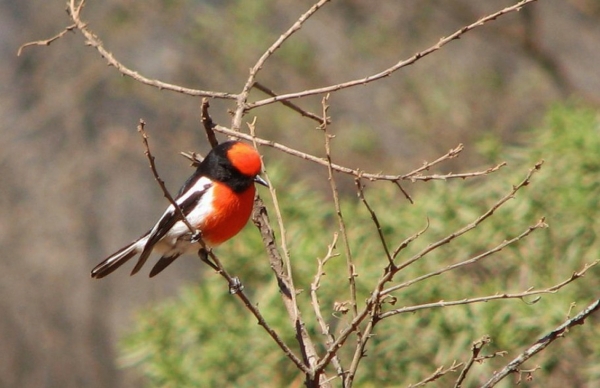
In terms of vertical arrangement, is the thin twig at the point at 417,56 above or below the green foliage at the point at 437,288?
below

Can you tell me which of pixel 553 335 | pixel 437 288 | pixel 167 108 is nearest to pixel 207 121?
pixel 553 335

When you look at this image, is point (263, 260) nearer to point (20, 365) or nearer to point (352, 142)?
point (20, 365)

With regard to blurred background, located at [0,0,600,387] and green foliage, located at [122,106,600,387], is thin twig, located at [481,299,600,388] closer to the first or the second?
green foliage, located at [122,106,600,387]

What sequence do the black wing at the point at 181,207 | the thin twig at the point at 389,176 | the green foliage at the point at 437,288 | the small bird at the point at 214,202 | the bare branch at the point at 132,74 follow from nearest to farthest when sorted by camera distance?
the thin twig at the point at 389,176 → the bare branch at the point at 132,74 → the small bird at the point at 214,202 → the black wing at the point at 181,207 → the green foliage at the point at 437,288

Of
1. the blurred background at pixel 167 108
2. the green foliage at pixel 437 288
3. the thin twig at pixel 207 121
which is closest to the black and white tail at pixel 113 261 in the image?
the green foliage at pixel 437 288

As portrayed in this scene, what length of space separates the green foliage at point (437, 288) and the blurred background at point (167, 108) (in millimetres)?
3620

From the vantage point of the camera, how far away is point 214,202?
3.35m

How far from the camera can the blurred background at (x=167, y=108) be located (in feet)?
27.8

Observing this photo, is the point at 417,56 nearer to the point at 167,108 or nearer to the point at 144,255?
the point at 144,255

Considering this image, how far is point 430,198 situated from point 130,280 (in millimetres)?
4596

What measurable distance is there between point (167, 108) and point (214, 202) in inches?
241

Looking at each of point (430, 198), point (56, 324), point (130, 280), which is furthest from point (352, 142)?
point (430, 198)

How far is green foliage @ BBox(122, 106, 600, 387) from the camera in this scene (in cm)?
391

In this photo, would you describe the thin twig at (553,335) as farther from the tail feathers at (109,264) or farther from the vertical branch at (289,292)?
the tail feathers at (109,264)
